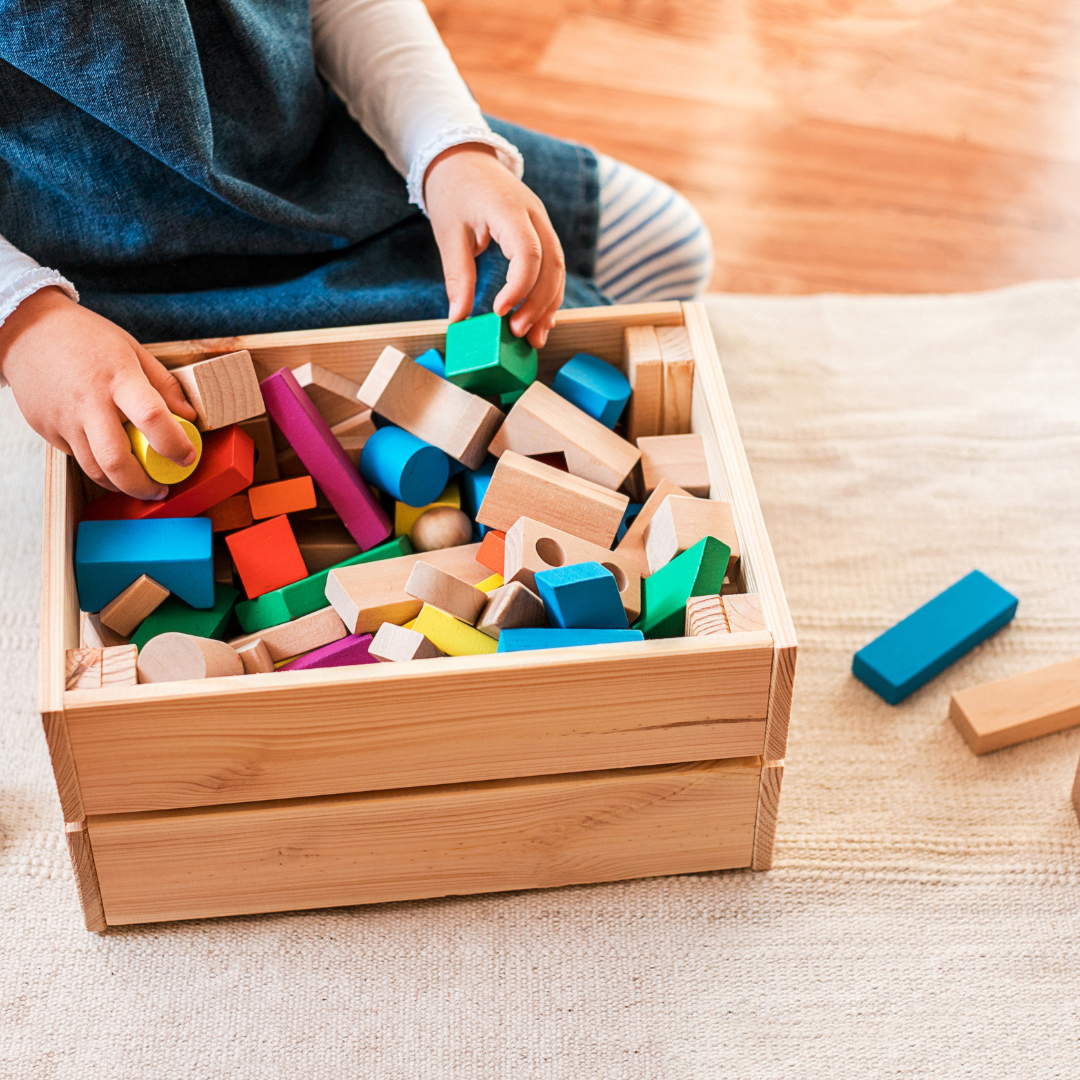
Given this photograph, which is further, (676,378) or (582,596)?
(676,378)

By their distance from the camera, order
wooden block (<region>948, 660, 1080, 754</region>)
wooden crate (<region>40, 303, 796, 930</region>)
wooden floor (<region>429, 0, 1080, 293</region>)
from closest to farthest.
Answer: wooden crate (<region>40, 303, 796, 930</region>)
wooden block (<region>948, 660, 1080, 754</region>)
wooden floor (<region>429, 0, 1080, 293</region>)

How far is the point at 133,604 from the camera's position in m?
0.74

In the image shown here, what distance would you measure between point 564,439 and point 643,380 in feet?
0.28

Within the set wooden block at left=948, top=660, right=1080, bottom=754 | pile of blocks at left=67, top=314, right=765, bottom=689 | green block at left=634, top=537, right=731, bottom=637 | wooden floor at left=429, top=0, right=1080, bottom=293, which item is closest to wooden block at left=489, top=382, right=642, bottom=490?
pile of blocks at left=67, top=314, right=765, bottom=689

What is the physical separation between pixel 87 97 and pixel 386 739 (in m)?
0.47

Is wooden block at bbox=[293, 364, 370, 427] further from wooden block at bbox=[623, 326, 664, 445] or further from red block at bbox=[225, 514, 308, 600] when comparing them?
wooden block at bbox=[623, 326, 664, 445]

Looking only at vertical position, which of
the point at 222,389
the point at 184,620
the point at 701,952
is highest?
the point at 222,389

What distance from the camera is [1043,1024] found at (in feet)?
2.35

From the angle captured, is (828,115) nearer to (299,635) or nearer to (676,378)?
(676,378)

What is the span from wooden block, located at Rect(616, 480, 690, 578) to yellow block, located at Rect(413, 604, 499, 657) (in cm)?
12

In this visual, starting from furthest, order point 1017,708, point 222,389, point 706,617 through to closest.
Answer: point 1017,708
point 222,389
point 706,617

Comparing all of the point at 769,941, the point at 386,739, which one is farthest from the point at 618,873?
the point at 386,739

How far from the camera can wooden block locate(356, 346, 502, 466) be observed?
0.79 meters

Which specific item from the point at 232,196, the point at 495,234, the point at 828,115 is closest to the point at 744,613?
the point at 495,234
